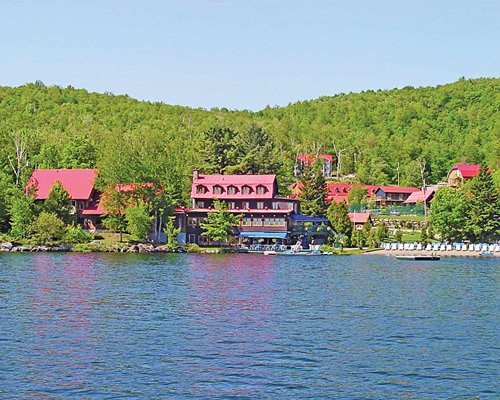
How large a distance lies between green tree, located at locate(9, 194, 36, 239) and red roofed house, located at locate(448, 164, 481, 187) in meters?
77.1

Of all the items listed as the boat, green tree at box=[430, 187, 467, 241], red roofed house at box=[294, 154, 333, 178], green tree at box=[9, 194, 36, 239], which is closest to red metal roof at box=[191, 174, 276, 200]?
the boat

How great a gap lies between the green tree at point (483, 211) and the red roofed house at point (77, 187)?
1795 inches

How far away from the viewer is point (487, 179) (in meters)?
94.8

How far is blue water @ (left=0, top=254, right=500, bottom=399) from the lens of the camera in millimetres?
23016

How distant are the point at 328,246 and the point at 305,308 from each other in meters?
52.0

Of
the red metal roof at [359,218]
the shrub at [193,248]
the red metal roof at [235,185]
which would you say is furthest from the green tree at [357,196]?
the shrub at [193,248]

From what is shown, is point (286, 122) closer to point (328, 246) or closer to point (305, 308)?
point (328, 246)

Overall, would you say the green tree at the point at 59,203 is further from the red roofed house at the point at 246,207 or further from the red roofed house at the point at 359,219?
the red roofed house at the point at 359,219

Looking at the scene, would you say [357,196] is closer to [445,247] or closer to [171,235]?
[445,247]

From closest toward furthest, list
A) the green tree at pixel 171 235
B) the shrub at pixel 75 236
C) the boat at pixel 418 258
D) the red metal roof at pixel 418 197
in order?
the boat at pixel 418 258 → the shrub at pixel 75 236 → the green tree at pixel 171 235 → the red metal roof at pixel 418 197

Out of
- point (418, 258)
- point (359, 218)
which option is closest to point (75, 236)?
point (418, 258)

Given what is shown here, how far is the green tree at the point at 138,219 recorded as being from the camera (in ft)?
284

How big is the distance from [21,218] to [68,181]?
12.8 metres

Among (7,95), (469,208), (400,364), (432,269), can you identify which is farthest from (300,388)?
(7,95)
